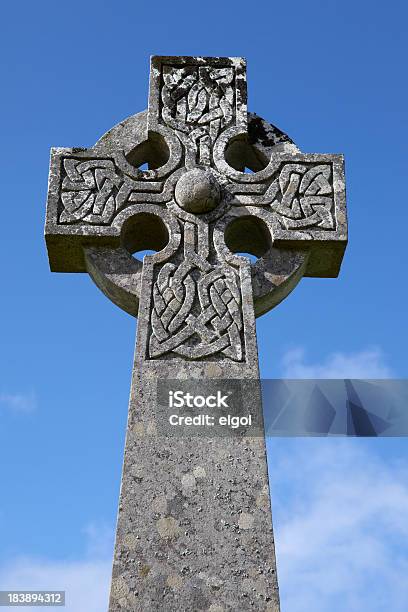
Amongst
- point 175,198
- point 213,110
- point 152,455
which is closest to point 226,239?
point 175,198

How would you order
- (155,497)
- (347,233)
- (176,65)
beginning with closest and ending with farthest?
(155,497) → (347,233) → (176,65)

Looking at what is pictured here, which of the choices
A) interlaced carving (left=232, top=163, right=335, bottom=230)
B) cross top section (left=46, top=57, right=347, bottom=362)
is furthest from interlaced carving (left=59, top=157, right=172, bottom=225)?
interlaced carving (left=232, top=163, right=335, bottom=230)

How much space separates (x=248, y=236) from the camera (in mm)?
6438

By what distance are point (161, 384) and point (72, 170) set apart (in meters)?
1.74

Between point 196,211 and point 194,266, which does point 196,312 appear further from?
point 196,211

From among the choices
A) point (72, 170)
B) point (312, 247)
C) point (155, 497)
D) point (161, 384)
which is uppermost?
point (72, 170)

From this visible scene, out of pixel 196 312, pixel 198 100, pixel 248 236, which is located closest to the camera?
pixel 196 312

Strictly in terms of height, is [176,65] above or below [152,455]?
above

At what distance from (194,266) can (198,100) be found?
1.35 metres

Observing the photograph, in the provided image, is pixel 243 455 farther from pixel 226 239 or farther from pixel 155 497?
pixel 226 239

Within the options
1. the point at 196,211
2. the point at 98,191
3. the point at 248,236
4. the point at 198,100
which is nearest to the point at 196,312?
the point at 196,211

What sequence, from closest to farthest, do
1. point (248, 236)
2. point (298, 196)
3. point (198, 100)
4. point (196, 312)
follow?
point (196, 312) < point (298, 196) < point (248, 236) < point (198, 100)

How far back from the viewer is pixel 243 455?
5281mm

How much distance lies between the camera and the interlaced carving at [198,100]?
647 cm
